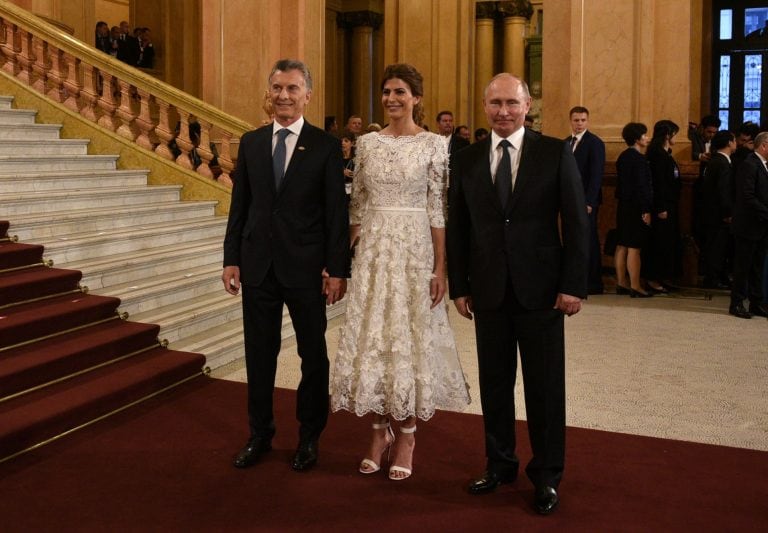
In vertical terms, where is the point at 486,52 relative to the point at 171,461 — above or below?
above

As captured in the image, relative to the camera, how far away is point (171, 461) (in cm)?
445

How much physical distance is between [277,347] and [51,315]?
202cm

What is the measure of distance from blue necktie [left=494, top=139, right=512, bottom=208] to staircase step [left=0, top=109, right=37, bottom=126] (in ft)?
20.8

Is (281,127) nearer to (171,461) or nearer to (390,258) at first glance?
(390,258)

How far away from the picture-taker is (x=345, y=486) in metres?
4.12

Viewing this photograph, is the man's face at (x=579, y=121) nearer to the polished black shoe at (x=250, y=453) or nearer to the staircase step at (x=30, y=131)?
the staircase step at (x=30, y=131)

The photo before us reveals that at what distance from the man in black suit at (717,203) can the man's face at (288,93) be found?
6.05 meters

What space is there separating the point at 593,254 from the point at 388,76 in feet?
18.8

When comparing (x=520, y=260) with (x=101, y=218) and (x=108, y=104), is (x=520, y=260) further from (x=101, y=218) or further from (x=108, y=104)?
(x=108, y=104)

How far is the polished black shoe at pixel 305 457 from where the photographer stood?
430 centimetres

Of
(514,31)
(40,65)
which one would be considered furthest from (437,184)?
(514,31)

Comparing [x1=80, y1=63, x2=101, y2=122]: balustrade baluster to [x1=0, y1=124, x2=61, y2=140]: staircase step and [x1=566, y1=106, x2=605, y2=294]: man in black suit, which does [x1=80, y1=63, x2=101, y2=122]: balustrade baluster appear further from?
[x1=566, y1=106, x2=605, y2=294]: man in black suit

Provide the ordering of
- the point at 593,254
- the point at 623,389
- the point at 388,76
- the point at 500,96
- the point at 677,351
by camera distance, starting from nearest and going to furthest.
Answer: the point at 500,96
the point at 388,76
the point at 623,389
the point at 677,351
the point at 593,254

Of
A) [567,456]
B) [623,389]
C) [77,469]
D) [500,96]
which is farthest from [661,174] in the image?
[77,469]
